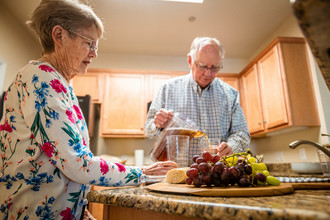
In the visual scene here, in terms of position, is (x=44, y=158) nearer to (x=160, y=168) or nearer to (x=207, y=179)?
(x=160, y=168)

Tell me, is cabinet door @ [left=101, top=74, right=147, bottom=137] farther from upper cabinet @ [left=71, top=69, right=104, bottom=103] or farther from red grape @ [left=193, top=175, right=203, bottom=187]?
red grape @ [left=193, top=175, right=203, bottom=187]

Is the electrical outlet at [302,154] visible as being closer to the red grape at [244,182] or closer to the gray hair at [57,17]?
the red grape at [244,182]

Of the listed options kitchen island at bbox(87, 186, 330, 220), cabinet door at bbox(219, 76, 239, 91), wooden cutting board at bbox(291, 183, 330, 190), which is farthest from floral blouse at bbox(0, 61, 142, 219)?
cabinet door at bbox(219, 76, 239, 91)

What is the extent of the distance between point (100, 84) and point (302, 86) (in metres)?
2.53

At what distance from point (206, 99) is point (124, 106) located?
193 cm

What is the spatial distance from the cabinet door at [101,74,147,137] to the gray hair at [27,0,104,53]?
7.60 feet

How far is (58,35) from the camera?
0.85 meters

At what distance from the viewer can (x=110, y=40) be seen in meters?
3.32

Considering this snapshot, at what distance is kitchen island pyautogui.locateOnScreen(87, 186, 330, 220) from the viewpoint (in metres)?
0.29

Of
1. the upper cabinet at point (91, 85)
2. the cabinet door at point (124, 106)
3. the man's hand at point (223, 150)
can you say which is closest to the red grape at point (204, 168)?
the man's hand at point (223, 150)

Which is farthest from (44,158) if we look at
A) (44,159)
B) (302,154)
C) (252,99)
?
(252,99)

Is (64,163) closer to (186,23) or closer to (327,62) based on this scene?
(327,62)

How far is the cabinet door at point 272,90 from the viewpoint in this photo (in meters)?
2.43

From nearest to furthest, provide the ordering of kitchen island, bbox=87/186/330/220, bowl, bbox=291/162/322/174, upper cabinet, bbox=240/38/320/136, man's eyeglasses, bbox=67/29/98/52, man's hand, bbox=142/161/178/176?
kitchen island, bbox=87/186/330/220
man's hand, bbox=142/161/178/176
man's eyeglasses, bbox=67/29/98/52
bowl, bbox=291/162/322/174
upper cabinet, bbox=240/38/320/136
